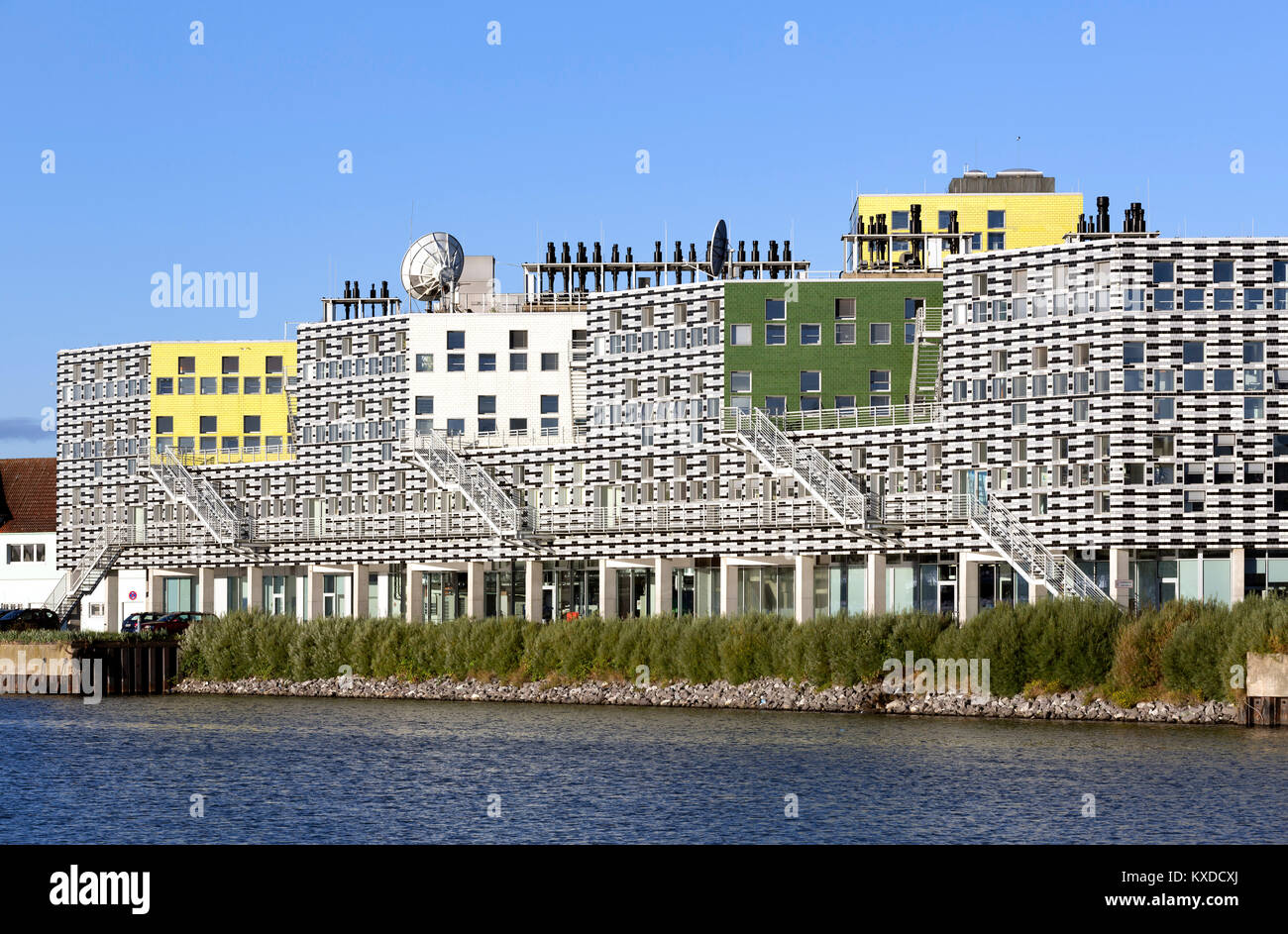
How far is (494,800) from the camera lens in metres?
52.0

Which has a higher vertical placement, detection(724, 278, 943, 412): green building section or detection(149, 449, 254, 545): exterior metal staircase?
detection(724, 278, 943, 412): green building section

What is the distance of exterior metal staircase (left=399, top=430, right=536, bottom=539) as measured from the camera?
112 m

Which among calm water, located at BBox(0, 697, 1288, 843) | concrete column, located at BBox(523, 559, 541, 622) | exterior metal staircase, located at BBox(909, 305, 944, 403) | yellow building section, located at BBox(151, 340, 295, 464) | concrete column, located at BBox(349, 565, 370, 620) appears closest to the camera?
calm water, located at BBox(0, 697, 1288, 843)

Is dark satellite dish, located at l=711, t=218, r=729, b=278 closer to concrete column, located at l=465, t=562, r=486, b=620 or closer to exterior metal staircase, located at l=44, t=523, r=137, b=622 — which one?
concrete column, located at l=465, t=562, r=486, b=620

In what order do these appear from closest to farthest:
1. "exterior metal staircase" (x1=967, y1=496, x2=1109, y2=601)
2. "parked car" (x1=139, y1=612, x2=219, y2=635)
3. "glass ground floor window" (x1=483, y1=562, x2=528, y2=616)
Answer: "exterior metal staircase" (x1=967, y1=496, x2=1109, y2=601)
"parked car" (x1=139, y1=612, x2=219, y2=635)
"glass ground floor window" (x1=483, y1=562, x2=528, y2=616)

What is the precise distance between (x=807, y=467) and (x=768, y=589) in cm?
865

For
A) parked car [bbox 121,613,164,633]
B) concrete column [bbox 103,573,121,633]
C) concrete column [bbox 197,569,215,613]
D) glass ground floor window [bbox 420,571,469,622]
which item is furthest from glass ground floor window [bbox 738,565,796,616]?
concrete column [bbox 103,573,121,633]

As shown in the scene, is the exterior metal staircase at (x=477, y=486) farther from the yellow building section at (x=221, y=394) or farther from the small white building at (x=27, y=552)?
the small white building at (x=27, y=552)

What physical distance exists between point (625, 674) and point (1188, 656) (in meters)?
23.8

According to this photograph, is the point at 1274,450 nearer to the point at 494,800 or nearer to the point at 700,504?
the point at 700,504

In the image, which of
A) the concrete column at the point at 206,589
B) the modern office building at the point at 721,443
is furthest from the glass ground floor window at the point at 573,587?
the concrete column at the point at 206,589

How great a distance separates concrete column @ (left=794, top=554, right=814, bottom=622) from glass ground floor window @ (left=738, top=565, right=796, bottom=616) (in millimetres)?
2630

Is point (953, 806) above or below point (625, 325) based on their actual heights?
below
